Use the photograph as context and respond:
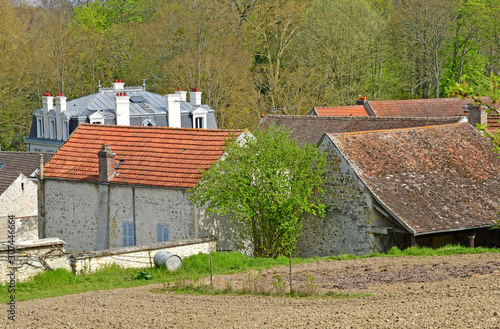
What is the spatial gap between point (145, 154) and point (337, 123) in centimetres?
1138

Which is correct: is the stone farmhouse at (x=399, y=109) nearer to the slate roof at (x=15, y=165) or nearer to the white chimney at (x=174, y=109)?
the white chimney at (x=174, y=109)

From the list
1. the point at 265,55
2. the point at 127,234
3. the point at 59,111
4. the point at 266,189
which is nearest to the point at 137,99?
the point at 59,111

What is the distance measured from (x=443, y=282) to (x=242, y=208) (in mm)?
7825

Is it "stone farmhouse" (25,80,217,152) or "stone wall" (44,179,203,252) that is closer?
"stone wall" (44,179,203,252)

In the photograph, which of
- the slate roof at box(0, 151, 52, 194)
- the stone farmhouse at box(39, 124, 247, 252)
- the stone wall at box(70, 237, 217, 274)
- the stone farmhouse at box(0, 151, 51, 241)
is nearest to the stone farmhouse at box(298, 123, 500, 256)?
the stone farmhouse at box(39, 124, 247, 252)

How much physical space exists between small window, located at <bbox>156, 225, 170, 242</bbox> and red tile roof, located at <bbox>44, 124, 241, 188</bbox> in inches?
53.0

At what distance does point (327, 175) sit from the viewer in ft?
78.9

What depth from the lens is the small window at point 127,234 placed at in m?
25.5

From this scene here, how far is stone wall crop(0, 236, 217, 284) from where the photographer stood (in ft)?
66.2

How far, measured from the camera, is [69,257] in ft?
68.5

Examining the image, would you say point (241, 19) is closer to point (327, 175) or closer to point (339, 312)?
point (327, 175)

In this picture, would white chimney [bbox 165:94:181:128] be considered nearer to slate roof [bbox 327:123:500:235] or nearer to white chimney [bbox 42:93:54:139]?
white chimney [bbox 42:93:54:139]

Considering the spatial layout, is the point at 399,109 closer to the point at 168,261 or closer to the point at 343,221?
the point at 343,221

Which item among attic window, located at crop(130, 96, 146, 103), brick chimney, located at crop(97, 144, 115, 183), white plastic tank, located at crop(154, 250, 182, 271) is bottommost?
white plastic tank, located at crop(154, 250, 182, 271)
